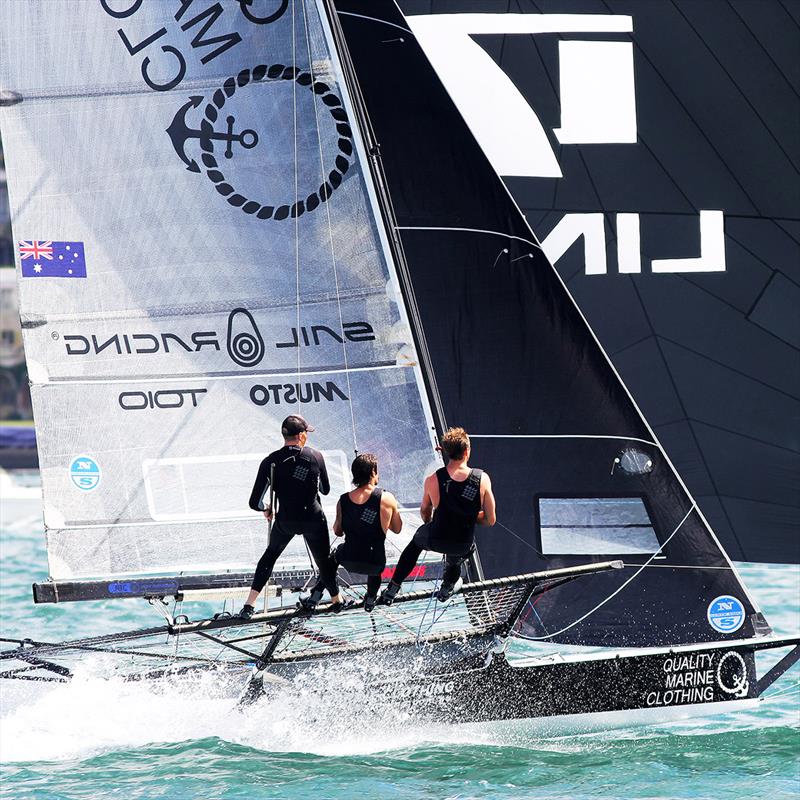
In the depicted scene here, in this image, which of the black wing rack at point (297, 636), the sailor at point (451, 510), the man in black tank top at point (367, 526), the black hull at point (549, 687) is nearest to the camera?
the sailor at point (451, 510)

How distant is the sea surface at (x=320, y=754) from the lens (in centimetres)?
749

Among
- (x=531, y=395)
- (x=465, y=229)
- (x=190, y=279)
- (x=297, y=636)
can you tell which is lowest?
(x=297, y=636)

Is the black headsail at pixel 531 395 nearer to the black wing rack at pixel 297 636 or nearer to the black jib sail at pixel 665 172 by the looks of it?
the black wing rack at pixel 297 636

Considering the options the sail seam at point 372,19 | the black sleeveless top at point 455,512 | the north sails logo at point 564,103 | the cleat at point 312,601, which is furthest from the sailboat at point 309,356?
the north sails logo at point 564,103

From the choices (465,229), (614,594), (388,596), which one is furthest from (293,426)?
(614,594)

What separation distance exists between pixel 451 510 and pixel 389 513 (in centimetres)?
36

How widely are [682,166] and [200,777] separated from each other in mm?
6855

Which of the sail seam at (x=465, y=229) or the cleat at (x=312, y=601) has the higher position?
the sail seam at (x=465, y=229)

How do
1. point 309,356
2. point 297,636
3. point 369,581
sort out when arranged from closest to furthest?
point 369,581, point 297,636, point 309,356

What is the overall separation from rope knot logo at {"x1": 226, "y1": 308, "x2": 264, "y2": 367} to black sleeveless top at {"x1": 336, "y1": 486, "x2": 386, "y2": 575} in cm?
128

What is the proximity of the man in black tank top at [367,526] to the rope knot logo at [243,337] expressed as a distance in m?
1.21

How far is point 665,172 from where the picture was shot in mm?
11852

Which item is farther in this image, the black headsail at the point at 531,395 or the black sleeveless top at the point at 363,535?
the black headsail at the point at 531,395

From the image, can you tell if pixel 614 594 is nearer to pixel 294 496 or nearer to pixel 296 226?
pixel 294 496
